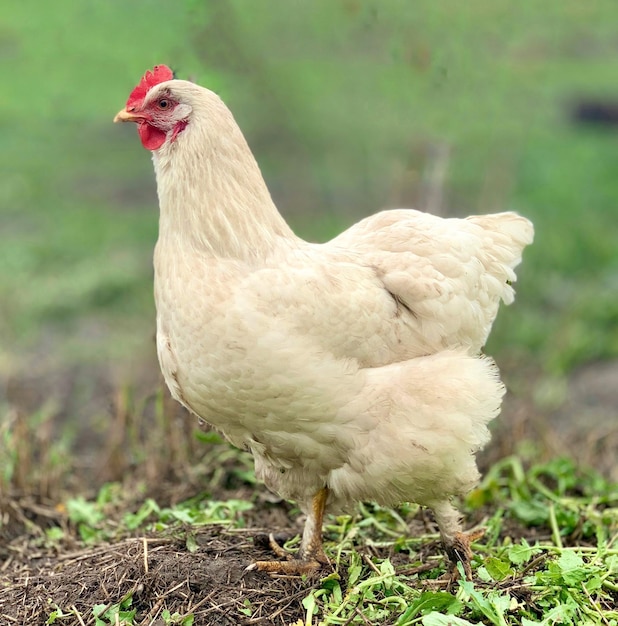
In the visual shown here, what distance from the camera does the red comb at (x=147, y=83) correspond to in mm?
3213

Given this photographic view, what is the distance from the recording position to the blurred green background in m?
6.42

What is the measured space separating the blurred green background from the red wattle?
93 cm

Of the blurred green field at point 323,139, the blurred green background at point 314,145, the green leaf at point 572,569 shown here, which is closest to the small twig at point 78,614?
the green leaf at point 572,569

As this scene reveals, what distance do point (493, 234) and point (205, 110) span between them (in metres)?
1.47

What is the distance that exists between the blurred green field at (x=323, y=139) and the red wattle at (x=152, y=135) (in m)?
0.97

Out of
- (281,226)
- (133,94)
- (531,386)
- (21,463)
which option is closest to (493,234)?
(281,226)

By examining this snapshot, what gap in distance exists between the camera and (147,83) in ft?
10.7

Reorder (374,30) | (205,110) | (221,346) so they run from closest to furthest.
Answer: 1. (221,346)
2. (205,110)
3. (374,30)

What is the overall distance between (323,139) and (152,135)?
6078 millimetres

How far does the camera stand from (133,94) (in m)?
3.23

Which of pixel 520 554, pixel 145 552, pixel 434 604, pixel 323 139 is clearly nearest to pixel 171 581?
pixel 145 552

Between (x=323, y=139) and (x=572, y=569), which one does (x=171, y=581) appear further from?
(x=323, y=139)

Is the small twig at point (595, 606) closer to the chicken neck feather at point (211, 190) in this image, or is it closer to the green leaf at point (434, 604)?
the green leaf at point (434, 604)

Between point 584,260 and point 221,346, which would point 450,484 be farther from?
point 584,260
